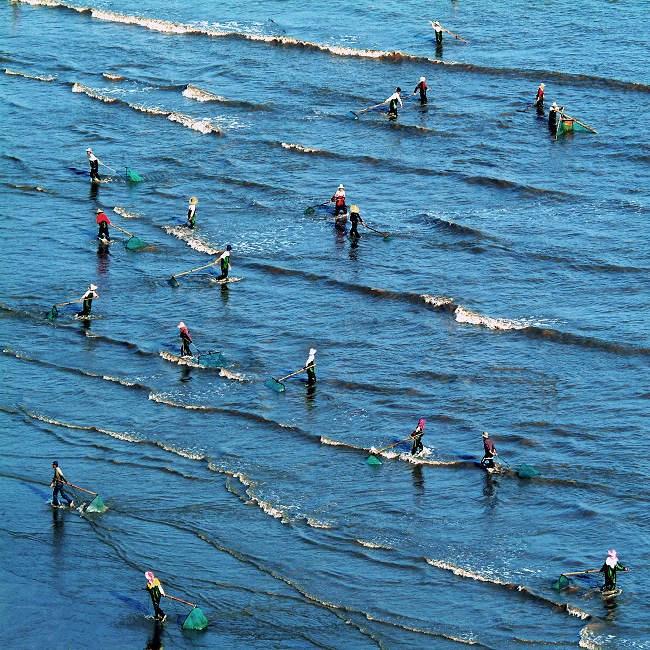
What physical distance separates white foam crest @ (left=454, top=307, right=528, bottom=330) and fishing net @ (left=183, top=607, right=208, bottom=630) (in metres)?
16.6

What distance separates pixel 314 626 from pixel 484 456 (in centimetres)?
787

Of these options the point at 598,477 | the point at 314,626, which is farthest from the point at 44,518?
the point at 598,477

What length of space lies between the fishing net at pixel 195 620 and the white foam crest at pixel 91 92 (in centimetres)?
4029

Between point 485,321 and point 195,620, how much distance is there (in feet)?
55.6

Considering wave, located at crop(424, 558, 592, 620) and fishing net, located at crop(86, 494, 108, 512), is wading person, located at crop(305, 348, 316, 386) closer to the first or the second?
fishing net, located at crop(86, 494, 108, 512)

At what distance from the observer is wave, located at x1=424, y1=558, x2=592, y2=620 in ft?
98.6

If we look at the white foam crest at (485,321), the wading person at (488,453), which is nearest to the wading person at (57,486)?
the wading person at (488,453)

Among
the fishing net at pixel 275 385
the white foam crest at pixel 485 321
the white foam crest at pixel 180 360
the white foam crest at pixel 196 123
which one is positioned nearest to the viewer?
the fishing net at pixel 275 385

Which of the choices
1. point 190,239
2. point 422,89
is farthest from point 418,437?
point 422,89

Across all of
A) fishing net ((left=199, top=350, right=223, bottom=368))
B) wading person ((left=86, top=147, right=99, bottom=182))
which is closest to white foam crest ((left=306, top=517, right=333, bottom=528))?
fishing net ((left=199, top=350, right=223, bottom=368))

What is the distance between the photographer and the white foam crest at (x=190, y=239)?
162 feet

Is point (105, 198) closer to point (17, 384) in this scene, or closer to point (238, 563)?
point (17, 384)

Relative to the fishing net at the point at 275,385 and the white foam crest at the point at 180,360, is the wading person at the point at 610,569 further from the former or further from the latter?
the white foam crest at the point at 180,360

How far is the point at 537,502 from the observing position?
34.1 meters
